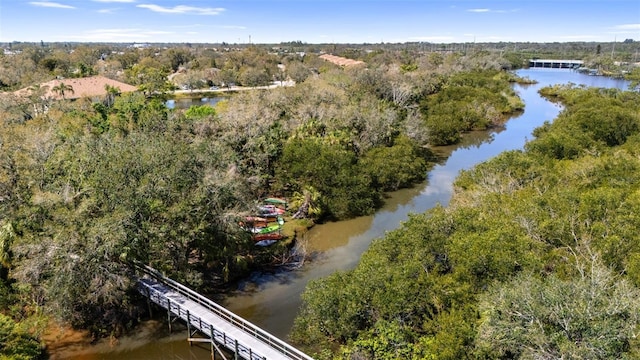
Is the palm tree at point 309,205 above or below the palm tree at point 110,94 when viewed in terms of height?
below

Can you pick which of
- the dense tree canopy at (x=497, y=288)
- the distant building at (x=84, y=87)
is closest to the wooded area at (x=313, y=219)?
the dense tree canopy at (x=497, y=288)

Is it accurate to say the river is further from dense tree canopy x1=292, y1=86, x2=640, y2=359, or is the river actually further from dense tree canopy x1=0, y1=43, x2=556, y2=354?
dense tree canopy x1=292, y1=86, x2=640, y2=359

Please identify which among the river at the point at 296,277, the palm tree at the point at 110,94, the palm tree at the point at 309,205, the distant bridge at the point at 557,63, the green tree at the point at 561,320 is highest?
the distant bridge at the point at 557,63

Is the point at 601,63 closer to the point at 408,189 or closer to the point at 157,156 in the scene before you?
the point at 408,189

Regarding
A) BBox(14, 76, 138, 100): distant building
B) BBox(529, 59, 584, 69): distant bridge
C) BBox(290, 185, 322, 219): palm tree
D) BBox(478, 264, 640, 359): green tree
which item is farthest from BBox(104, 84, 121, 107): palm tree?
BBox(529, 59, 584, 69): distant bridge

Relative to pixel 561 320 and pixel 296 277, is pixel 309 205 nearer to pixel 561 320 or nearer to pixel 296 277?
pixel 296 277

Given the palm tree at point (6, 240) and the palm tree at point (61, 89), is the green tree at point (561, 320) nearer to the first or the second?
the palm tree at point (6, 240)

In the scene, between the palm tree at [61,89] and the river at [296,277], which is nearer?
the river at [296,277]
